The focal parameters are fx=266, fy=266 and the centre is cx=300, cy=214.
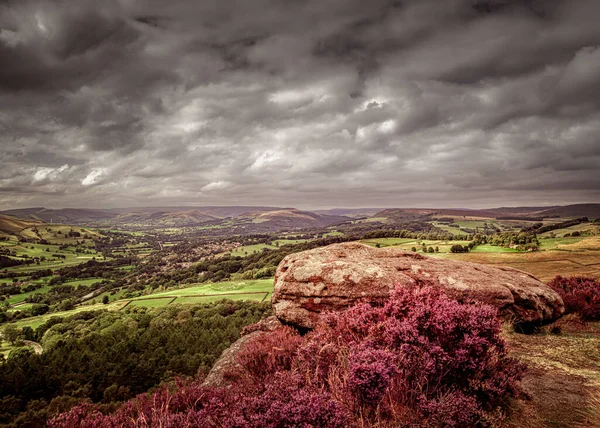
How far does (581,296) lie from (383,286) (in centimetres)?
1208

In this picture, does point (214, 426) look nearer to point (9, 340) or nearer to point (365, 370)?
point (365, 370)

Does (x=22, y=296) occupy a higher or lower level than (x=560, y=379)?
lower

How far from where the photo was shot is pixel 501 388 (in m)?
5.54

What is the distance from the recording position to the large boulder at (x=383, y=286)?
11875 mm

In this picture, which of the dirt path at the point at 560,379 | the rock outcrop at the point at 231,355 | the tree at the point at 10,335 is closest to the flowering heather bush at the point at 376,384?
the dirt path at the point at 560,379

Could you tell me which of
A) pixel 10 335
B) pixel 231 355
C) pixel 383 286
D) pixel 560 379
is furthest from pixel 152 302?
pixel 560 379

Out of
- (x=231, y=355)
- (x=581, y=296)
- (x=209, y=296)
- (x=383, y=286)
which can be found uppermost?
(x=383, y=286)

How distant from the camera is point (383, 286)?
11.6 metres

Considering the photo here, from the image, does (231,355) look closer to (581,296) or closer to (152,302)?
(581,296)

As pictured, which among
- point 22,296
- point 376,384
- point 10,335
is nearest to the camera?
point 376,384

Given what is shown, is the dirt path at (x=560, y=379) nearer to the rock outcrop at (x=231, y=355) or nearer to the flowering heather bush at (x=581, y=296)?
the flowering heather bush at (x=581, y=296)

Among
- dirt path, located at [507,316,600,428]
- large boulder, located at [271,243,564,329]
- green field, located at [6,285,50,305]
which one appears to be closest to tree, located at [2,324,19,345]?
green field, located at [6,285,50,305]

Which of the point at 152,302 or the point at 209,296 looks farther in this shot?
the point at 152,302

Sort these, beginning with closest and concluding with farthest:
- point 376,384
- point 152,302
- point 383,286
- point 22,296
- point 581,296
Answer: point 376,384 → point 383,286 → point 581,296 → point 152,302 → point 22,296
